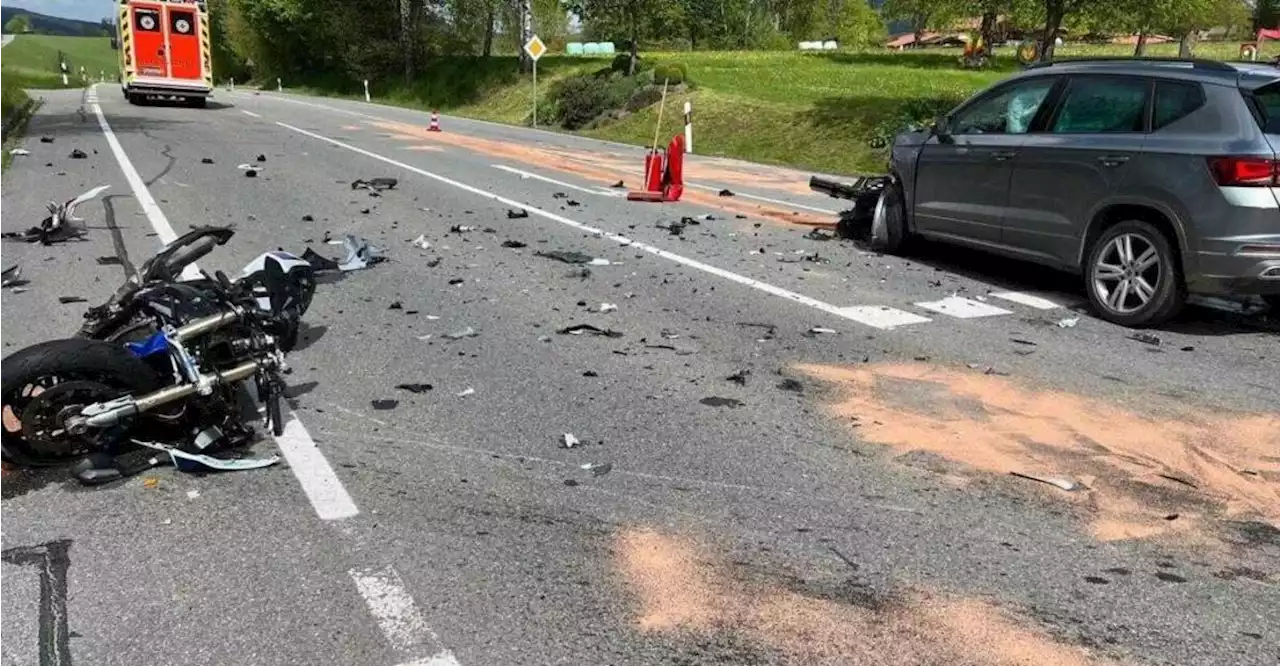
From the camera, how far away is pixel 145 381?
4.32 m

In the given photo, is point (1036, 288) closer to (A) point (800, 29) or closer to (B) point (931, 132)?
(B) point (931, 132)

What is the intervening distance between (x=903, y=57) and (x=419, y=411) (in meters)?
46.7

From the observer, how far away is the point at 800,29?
96438 millimetres

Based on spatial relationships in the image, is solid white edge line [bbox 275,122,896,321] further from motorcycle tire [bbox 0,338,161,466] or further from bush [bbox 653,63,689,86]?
bush [bbox 653,63,689,86]

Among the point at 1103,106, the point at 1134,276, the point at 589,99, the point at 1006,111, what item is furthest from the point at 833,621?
the point at 589,99

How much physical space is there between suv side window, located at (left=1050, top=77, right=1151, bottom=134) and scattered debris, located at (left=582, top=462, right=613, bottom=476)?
4.98 metres

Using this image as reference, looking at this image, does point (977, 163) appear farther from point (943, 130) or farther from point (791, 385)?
point (791, 385)

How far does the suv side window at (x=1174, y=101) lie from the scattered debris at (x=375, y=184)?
983cm

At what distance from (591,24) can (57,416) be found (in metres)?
39.2

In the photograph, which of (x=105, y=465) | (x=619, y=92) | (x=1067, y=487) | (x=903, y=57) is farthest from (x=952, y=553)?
(x=903, y=57)

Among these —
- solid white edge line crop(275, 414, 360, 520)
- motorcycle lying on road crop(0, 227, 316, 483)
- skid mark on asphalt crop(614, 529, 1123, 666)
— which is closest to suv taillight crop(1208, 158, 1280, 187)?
skid mark on asphalt crop(614, 529, 1123, 666)

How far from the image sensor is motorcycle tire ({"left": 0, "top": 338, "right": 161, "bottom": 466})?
4.07 meters

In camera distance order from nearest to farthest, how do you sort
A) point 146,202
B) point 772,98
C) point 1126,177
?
point 1126,177 → point 146,202 → point 772,98

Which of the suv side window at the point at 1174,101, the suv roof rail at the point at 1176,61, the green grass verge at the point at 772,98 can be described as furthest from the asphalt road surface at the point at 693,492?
the green grass verge at the point at 772,98
